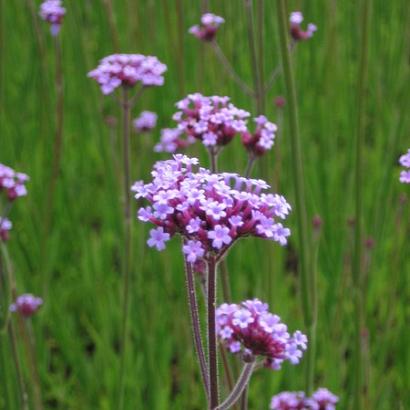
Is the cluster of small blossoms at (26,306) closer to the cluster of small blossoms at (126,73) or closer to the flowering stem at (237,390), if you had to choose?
the cluster of small blossoms at (126,73)

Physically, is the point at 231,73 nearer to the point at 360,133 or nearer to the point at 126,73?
the point at 126,73

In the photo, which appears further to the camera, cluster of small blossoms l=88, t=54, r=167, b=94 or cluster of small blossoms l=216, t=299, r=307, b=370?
cluster of small blossoms l=88, t=54, r=167, b=94

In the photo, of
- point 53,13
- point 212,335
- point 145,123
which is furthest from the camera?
point 145,123

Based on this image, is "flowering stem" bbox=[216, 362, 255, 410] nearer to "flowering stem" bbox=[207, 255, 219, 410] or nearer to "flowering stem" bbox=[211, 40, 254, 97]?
"flowering stem" bbox=[207, 255, 219, 410]

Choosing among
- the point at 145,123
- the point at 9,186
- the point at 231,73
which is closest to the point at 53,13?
the point at 145,123

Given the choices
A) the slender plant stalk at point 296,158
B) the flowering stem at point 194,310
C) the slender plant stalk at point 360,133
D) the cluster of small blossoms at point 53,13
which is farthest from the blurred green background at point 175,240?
the flowering stem at point 194,310

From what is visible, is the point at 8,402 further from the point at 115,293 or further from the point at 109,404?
the point at 115,293

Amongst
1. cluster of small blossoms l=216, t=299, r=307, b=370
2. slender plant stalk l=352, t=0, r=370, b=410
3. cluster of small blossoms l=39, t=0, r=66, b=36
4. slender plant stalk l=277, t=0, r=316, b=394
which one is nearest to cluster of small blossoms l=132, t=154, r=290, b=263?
cluster of small blossoms l=216, t=299, r=307, b=370
